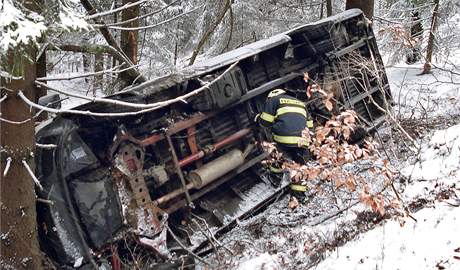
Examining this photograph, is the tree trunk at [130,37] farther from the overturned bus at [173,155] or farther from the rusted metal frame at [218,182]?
the rusted metal frame at [218,182]

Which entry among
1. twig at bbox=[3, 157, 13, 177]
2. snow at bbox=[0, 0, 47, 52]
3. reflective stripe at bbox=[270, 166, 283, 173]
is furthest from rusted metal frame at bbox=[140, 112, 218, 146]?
snow at bbox=[0, 0, 47, 52]

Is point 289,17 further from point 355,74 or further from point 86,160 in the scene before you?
point 86,160

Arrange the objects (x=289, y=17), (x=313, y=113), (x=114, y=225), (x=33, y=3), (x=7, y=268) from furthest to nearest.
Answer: (x=289, y=17) < (x=313, y=113) < (x=114, y=225) < (x=7, y=268) < (x=33, y=3)

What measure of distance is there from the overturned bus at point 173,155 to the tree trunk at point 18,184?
786 mm

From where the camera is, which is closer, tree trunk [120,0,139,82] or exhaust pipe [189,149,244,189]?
exhaust pipe [189,149,244,189]

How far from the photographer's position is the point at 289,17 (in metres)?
15.5

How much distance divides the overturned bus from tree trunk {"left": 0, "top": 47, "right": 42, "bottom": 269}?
2.58ft

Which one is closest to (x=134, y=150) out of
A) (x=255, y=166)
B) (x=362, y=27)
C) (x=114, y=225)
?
(x=114, y=225)

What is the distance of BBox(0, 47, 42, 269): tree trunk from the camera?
3199 millimetres

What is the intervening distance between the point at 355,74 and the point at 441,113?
196cm

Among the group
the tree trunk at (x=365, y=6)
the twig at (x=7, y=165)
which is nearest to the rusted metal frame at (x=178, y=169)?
the twig at (x=7, y=165)

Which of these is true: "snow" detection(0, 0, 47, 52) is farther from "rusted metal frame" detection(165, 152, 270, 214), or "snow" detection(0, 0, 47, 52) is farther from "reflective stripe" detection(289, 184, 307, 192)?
"reflective stripe" detection(289, 184, 307, 192)

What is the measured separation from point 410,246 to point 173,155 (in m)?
2.92

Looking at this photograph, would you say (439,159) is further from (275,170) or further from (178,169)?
(178,169)
